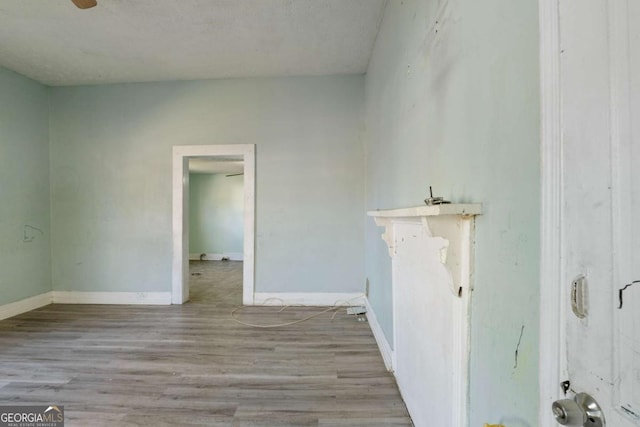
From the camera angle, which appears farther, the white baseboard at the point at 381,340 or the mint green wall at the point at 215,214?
the mint green wall at the point at 215,214

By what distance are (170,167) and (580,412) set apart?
3.97 metres

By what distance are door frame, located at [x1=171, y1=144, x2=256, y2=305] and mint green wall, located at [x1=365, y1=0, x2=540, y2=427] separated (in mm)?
2466

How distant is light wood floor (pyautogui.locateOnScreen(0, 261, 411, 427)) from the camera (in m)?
1.64

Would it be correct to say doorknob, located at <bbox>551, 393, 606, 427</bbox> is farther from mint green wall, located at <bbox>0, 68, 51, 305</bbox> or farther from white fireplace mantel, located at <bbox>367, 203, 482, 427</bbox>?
mint green wall, located at <bbox>0, 68, 51, 305</bbox>

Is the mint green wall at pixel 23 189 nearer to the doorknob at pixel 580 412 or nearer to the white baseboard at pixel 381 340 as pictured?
the white baseboard at pixel 381 340

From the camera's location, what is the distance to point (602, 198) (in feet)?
1.48

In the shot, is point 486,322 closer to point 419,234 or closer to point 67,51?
point 419,234

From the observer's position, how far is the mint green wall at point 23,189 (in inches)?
123

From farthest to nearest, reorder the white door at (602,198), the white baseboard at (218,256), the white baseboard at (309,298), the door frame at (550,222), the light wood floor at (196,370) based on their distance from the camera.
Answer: the white baseboard at (218,256) < the white baseboard at (309,298) < the light wood floor at (196,370) < the door frame at (550,222) < the white door at (602,198)

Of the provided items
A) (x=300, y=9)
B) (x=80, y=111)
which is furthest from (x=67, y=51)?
(x=300, y=9)

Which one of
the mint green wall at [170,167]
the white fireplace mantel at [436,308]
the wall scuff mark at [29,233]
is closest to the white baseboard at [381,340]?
the white fireplace mantel at [436,308]

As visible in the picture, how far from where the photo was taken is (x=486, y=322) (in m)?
0.87

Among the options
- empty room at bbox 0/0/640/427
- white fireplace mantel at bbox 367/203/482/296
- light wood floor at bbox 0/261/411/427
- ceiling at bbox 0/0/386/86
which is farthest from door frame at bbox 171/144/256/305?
white fireplace mantel at bbox 367/203/482/296

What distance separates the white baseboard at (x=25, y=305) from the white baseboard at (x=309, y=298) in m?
2.60
